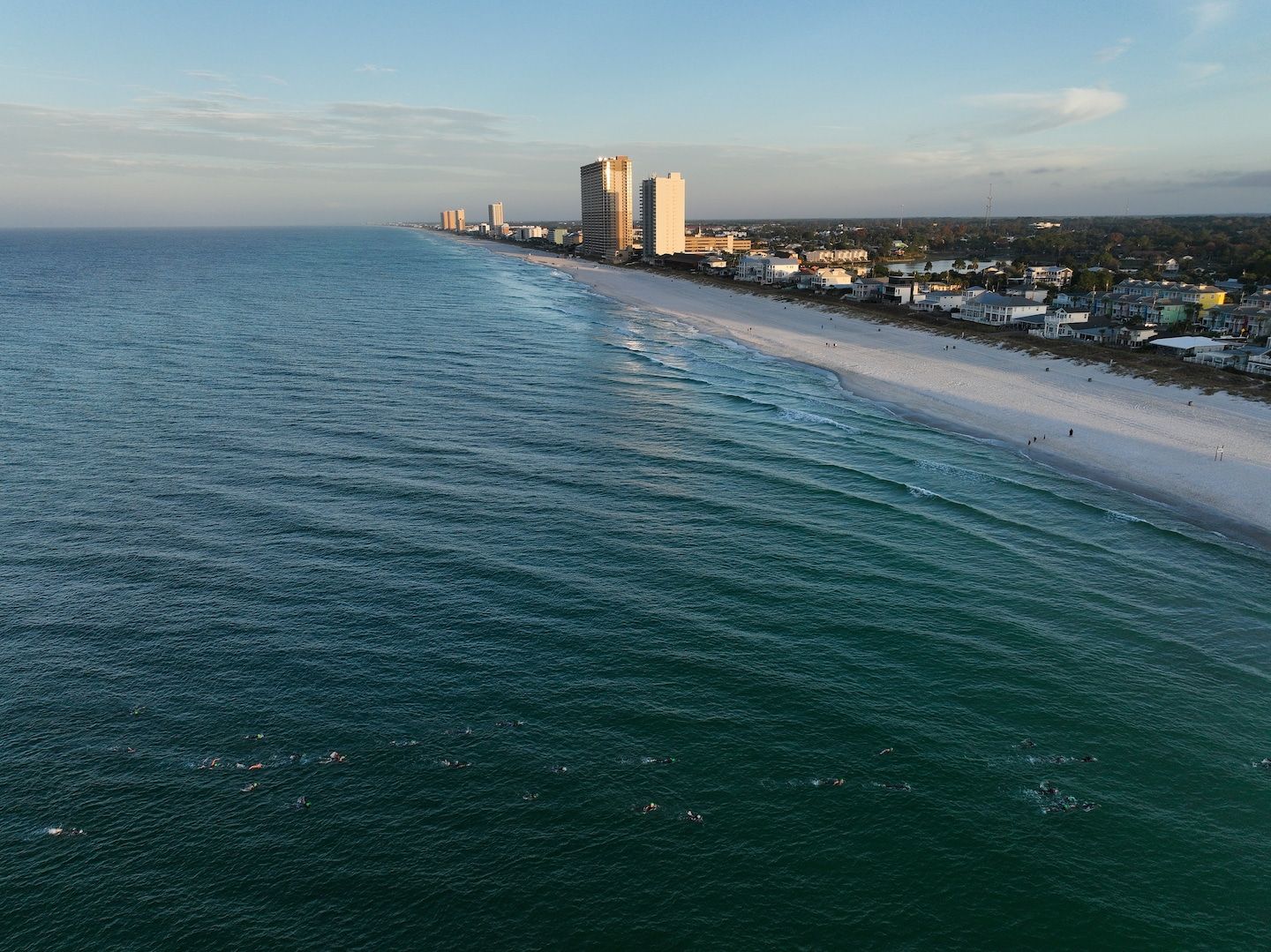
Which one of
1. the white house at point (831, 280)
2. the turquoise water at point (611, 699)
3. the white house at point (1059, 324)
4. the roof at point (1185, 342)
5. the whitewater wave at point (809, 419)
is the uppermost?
the white house at point (831, 280)

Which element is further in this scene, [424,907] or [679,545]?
[679,545]

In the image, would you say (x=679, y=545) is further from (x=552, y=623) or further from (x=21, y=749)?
(x=21, y=749)

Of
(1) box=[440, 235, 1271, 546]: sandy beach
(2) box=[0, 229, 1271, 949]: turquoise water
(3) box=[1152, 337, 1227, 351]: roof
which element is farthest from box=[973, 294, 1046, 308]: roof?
(2) box=[0, 229, 1271, 949]: turquoise water

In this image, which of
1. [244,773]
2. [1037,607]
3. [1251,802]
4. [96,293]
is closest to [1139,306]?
[1037,607]

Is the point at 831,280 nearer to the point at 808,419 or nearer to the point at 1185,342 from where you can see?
the point at 1185,342

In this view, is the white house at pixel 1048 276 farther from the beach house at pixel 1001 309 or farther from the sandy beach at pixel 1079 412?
the sandy beach at pixel 1079 412

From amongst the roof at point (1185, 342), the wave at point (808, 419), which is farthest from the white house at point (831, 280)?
the wave at point (808, 419)

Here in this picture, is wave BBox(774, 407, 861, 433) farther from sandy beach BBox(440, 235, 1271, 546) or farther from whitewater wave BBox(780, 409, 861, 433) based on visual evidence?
sandy beach BBox(440, 235, 1271, 546)
